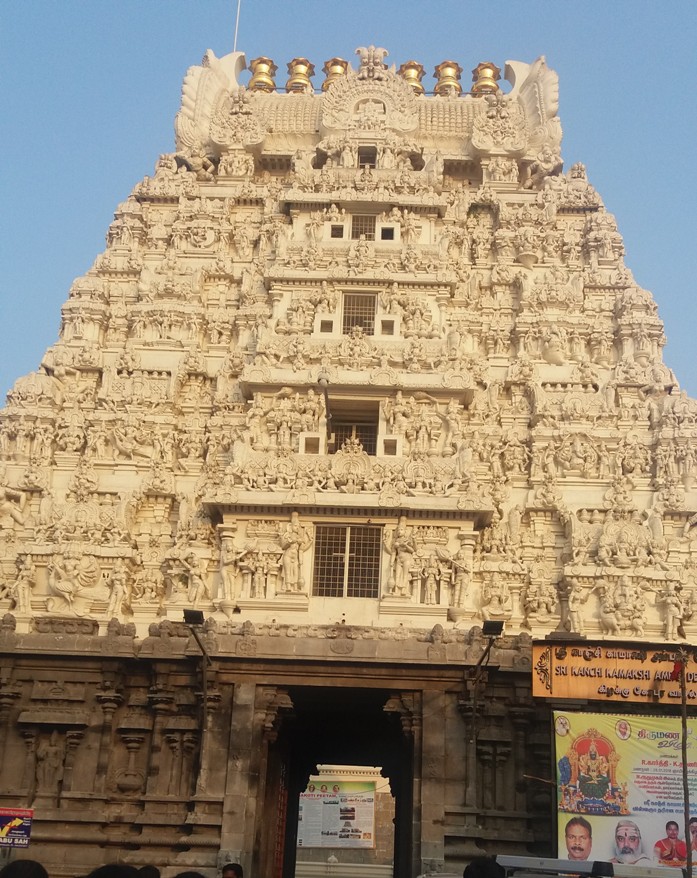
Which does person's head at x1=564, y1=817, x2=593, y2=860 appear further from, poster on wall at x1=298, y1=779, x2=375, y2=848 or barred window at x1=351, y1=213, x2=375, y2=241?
poster on wall at x1=298, y1=779, x2=375, y2=848

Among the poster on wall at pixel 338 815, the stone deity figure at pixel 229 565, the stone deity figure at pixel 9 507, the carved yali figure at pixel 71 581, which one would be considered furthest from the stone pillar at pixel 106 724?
the poster on wall at pixel 338 815

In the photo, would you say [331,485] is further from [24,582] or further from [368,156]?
[368,156]

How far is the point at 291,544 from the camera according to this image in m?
25.8

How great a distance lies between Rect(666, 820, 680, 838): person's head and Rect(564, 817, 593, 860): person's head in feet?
4.90

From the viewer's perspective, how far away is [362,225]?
106ft

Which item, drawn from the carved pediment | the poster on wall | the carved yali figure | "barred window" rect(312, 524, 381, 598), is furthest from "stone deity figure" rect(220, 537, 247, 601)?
the poster on wall

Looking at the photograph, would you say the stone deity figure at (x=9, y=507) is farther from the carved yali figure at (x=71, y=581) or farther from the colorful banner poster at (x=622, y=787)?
the colorful banner poster at (x=622, y=787)

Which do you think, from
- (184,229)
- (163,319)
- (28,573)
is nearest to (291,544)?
(28,573)

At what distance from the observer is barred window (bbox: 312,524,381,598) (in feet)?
84.8

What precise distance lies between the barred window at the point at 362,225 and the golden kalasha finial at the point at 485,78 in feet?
31.3

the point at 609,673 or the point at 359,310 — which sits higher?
the point at 359,310

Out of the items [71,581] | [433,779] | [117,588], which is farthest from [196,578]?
[433,779]

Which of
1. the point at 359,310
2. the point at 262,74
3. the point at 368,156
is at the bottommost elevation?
the point at 359,310

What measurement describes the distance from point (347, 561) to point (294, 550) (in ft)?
4.56
